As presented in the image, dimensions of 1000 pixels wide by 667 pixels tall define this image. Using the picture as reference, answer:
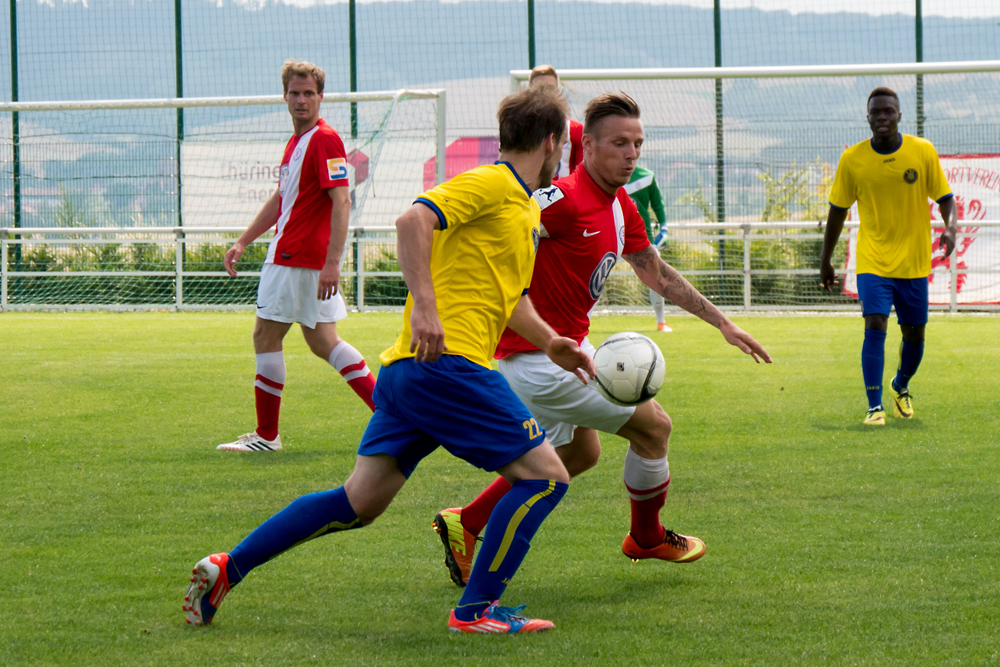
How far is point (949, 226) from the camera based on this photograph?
22.9ft

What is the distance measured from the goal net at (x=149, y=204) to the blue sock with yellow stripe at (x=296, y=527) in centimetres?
1329

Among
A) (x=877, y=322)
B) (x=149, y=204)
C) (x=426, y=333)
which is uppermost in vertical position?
(x=149, y=204)

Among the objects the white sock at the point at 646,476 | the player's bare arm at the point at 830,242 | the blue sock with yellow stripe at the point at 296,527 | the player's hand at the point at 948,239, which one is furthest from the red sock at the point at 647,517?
the player's hand at the point at 948,239

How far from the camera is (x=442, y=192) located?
10.0 feet

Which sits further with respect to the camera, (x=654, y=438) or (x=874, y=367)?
(x=874, y=367)

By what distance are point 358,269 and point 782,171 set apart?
6527mm

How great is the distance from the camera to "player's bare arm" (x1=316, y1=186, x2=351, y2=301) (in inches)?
231

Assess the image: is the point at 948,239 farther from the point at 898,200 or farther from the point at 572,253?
the point at 572,253

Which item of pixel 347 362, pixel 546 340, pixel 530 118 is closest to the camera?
pixel 530 118

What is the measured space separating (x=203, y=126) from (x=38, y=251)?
347cm

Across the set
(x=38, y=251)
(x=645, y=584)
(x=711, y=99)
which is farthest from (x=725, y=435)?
(x=38, y=251)

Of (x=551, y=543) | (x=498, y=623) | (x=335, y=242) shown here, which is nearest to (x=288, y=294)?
(x=335, y=242)

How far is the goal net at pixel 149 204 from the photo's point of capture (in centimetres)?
1703

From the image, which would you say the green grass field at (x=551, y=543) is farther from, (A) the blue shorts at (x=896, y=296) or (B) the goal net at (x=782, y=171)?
(B) the goal net at (x=782, y=171)
